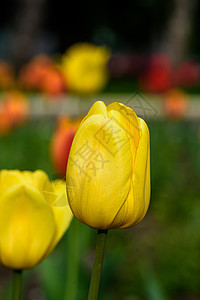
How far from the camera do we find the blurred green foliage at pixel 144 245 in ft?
5.11

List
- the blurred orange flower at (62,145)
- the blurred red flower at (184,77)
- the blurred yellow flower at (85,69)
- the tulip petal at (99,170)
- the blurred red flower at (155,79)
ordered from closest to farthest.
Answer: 1. the tulip petal at (99,170)
2. the blurred orange flower at (62,145)
3. the blurred yellow flower at (85,69)
4. the blurred red flower at (155,79)
5. the blurred red flower at (184,77)

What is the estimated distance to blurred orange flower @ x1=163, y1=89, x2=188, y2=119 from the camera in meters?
3.66

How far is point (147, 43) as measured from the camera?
78.9 feet

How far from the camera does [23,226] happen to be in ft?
2.31

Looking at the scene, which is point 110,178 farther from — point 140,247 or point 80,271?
point 140,247

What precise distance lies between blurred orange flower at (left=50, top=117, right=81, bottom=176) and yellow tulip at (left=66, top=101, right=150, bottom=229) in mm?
559

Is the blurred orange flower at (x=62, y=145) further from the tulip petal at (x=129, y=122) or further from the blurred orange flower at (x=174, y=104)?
the blurred orange flower at (x=174, y=104)

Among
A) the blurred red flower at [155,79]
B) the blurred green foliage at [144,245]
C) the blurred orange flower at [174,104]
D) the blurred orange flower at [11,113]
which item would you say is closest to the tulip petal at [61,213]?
the blurred green foliage at [144,245]

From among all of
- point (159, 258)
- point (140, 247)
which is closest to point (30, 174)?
point (159, 258)

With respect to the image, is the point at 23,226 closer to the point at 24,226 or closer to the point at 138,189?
the point at 24,226

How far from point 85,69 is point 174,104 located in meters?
1.30

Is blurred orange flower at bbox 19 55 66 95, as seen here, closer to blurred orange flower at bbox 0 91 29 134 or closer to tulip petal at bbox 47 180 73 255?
blurred orange flower at bbox 0 91 29 134

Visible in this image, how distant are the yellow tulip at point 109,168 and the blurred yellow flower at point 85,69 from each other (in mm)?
2004

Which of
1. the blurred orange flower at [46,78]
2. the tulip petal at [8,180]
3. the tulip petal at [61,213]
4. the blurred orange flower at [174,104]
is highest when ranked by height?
the tulip petal at [8,180]
